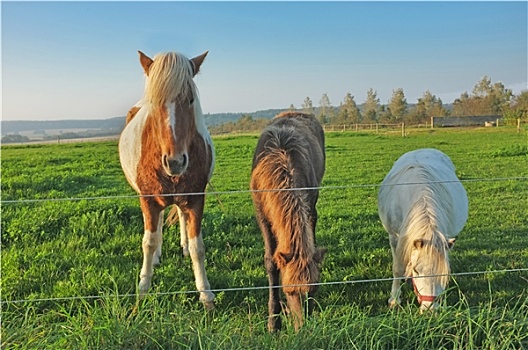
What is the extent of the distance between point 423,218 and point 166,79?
2.21m

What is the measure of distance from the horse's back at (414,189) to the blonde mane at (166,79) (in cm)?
187

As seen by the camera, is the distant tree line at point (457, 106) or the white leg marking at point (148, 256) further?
the distant tree line at point (457, 106)

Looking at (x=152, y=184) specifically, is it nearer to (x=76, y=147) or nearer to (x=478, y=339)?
(x=478, y=339)

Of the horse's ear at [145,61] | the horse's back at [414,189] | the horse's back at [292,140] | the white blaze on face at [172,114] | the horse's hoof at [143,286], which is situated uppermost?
the horse's ear at [145,61]

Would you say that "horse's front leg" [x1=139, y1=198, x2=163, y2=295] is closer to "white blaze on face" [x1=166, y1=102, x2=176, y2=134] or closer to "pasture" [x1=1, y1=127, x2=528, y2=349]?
"pasture" [x1=1, y1=127, x2=528, y2=349]

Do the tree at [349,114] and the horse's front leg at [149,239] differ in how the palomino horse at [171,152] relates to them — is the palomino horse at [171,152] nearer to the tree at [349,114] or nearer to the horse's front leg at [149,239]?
the horse's front leg at [149,239]

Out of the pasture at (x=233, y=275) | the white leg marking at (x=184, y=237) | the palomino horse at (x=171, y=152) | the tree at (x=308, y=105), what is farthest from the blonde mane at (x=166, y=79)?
the tree at (x=308, y=105)

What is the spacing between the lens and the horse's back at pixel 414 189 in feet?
11.0

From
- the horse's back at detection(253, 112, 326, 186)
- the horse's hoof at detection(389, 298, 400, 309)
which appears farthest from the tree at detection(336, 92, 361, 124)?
the horse's hoof at detection(389, 298, 400, 309)

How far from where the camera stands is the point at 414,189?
3338 millimetres

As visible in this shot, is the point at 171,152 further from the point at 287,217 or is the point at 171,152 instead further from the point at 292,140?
the point at 292,140

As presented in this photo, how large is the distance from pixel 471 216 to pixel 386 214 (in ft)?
9.32

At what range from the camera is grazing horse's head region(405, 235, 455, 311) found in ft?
8.77

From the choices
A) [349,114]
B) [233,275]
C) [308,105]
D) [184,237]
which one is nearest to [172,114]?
[233,275]
